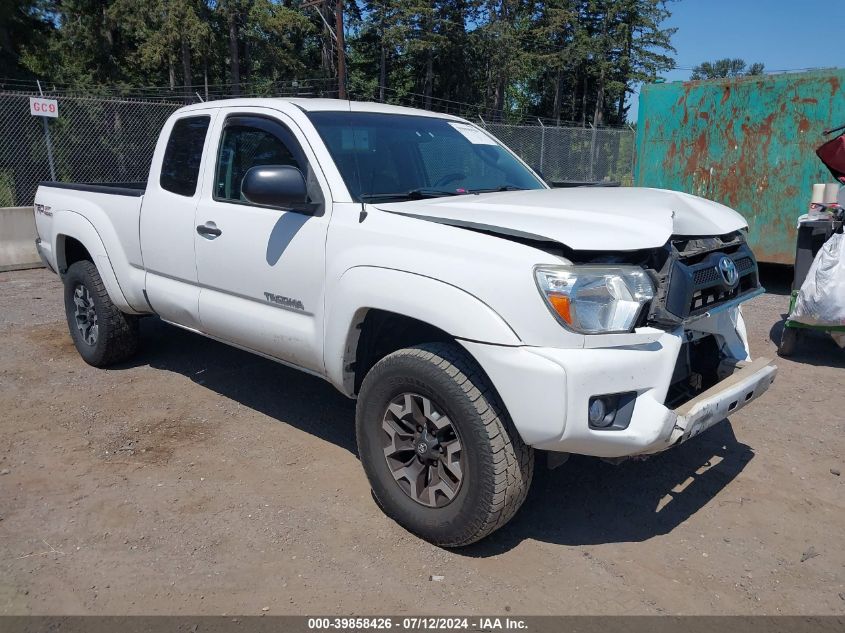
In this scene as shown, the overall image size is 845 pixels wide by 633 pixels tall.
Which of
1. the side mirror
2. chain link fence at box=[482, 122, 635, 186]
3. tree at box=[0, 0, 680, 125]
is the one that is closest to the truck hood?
the side mirror

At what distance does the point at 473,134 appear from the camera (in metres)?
4.63

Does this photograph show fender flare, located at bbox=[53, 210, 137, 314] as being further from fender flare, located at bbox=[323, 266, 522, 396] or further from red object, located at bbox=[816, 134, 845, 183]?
red object, located at bbox=[816, 134, 845, 183]

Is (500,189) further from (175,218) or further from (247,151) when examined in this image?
(175,218)

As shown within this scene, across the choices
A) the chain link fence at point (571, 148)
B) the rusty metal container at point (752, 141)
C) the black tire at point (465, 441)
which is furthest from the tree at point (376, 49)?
the black tire at point (465, 441)

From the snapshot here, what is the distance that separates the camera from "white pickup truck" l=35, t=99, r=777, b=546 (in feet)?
9.18

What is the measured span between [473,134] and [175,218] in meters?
1.97

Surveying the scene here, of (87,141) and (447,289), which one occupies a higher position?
(87,141)

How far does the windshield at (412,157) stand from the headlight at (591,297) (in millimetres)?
1207

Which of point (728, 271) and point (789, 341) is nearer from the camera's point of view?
point (728, 271)

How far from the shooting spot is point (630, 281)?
113 inches

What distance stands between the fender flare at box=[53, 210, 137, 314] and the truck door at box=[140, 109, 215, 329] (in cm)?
44

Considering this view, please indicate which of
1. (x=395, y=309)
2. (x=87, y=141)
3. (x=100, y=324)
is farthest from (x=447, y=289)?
(x=87, y=141)
